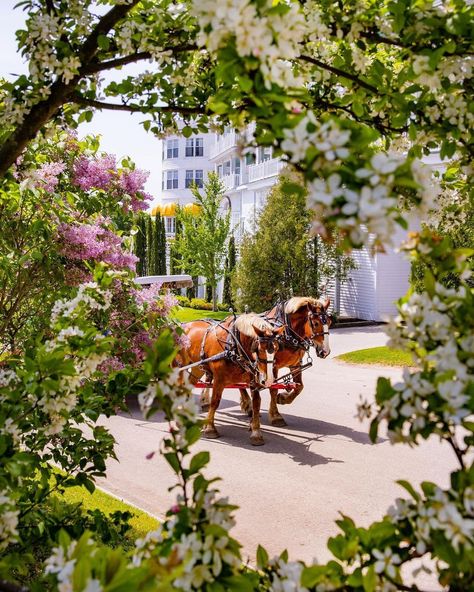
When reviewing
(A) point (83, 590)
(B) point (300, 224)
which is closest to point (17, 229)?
(A) point (83, 590)

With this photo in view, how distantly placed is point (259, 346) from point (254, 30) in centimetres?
775

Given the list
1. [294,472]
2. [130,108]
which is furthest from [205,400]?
[130,108]

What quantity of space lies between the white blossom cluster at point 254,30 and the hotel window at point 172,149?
5723 centimetres

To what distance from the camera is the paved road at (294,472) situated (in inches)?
248

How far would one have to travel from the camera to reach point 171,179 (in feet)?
190

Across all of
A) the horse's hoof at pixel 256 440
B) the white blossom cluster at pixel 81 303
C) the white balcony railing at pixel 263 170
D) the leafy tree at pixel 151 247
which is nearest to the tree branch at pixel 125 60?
the white blossom cluster at pixel 81 303

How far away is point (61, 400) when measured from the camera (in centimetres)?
238

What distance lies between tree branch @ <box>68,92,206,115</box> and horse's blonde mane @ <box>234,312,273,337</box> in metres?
5.92

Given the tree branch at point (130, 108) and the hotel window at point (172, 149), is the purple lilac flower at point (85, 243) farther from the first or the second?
the hotel window at point (172, 149)

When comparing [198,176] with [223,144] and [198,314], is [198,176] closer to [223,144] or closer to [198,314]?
[223,144]

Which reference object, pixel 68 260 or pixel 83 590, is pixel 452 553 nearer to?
pixel 83 590

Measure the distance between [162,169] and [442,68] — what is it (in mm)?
57851

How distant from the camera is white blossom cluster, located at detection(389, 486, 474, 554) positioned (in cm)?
133

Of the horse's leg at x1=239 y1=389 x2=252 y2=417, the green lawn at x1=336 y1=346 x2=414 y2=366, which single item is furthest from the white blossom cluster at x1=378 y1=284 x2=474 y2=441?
the green lawn at x1=336 y1=346 x2=414 y2=366
